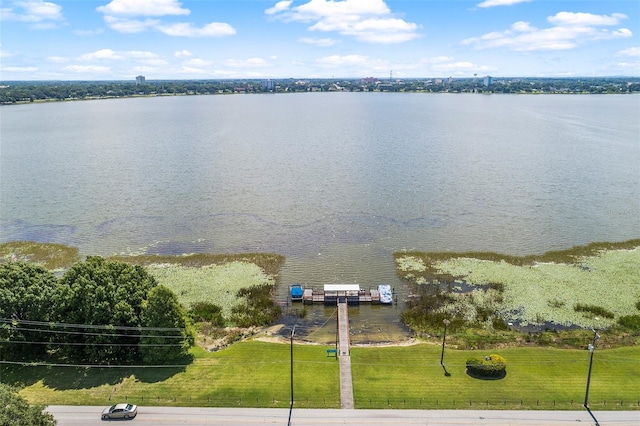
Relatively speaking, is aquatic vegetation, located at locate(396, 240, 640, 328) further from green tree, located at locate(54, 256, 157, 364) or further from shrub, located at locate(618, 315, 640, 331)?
green tree, located at locate(54, 256, 157, 364)

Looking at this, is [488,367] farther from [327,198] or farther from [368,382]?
[327,198]

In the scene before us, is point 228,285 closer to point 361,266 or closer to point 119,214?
point 361,266

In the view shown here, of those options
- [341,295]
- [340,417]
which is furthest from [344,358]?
[341,295]

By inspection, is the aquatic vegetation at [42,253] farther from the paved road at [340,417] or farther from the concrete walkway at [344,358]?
the concrete walkway at [344,358]

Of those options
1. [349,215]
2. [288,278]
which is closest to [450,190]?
[349,215]

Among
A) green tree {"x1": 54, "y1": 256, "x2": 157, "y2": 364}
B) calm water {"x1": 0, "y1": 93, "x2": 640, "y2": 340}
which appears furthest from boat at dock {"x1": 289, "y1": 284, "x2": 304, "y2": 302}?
green tree {"x1": 54, "y1": 256, "x2": 157, "y2": 364}

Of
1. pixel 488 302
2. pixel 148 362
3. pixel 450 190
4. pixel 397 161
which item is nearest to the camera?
pixel 148 362

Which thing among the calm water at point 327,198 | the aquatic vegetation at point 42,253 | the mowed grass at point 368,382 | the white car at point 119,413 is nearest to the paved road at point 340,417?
the white car at point 119,413
